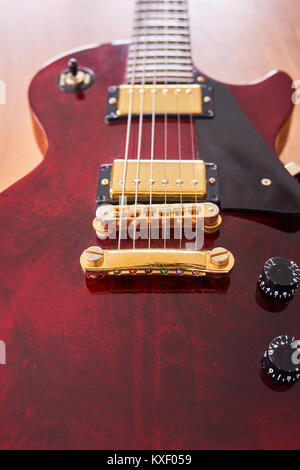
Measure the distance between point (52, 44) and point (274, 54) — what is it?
22.1 inches

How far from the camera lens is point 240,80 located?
3.93 ft

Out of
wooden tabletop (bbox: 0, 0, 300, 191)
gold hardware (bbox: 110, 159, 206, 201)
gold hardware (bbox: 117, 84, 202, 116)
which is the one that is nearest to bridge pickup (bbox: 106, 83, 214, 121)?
gold hardware (bbox: 117, 84, 202, 116)

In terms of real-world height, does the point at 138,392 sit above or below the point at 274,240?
below

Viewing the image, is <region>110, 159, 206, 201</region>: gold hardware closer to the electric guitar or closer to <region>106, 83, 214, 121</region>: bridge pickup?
the electric guitar

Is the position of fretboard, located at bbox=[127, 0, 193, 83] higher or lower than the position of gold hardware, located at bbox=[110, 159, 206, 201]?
higher

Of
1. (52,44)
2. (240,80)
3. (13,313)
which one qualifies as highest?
(52,44)

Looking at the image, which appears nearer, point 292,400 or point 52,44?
point 292,400

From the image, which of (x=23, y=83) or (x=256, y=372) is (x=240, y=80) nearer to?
(x=23, y=83)

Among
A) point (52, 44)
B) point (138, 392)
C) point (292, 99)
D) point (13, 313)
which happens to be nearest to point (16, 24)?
point (52, 44)

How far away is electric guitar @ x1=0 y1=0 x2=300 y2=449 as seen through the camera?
1.94 ft

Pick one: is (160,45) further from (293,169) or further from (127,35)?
(293,169)

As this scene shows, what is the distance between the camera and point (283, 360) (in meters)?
0.59

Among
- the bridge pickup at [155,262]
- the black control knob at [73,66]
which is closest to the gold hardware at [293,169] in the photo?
the bridge pickup at [155,262]

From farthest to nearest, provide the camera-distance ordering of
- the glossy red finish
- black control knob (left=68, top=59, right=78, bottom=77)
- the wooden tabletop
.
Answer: the wooden tabletop, black control knob (left=68, top=59, right=78, bottom=77), the glossy red finish
